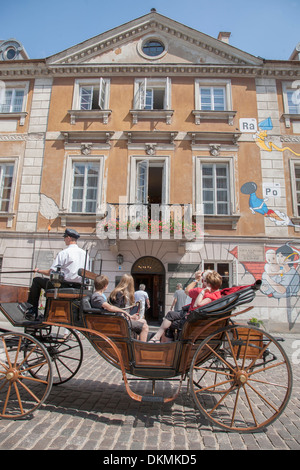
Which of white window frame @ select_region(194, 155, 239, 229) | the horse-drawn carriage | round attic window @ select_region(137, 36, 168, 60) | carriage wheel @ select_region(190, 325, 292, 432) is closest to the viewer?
carriage wheel @ select_region(190, 325, 292, 432)

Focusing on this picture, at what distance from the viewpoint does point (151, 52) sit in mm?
12180

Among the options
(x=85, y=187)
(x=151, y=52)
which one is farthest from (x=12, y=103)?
(x=151, y=52)

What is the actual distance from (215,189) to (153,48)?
272 inches

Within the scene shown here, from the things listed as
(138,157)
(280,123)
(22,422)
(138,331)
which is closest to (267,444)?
(138,331)

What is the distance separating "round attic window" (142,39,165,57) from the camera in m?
12.2

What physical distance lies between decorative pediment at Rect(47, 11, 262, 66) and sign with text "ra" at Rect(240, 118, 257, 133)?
2525 mm

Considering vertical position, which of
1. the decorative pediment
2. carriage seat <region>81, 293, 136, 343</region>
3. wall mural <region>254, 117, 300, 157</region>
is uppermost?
the decorative pediment

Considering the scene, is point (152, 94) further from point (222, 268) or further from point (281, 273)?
point (281, 273)

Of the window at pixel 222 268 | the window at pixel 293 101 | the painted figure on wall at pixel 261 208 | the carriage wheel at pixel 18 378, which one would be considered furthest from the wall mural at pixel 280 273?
the carriage wheel at pixel 18 378

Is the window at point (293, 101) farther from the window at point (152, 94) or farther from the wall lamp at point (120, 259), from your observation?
the wall lamp at point (120, 259)

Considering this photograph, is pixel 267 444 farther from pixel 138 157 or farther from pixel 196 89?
pixel 196 89

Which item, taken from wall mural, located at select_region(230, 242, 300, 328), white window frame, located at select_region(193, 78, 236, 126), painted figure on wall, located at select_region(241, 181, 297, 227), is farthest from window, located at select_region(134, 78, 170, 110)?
wall mural, located at select_region(230, 242, 300, 328)

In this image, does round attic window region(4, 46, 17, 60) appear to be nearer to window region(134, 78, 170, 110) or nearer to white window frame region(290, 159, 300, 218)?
window region(134, 78, 170, 110)
